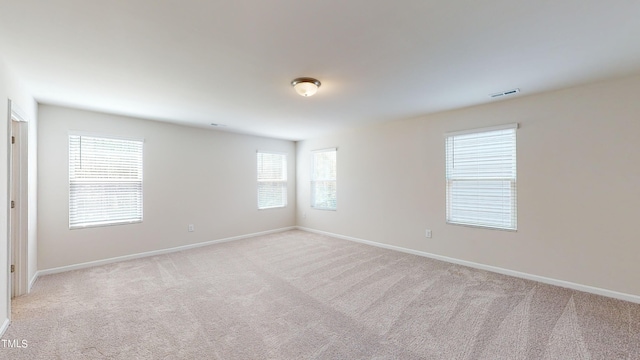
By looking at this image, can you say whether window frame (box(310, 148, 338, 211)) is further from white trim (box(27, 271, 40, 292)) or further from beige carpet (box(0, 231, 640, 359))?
white trim (box(27, 271, 40, 292))

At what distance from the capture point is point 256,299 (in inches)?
114

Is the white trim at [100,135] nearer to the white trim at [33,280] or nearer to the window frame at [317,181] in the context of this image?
the white trim at [33,280]

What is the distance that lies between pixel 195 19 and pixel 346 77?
1504mm

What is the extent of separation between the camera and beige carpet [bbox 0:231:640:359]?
2.04 m

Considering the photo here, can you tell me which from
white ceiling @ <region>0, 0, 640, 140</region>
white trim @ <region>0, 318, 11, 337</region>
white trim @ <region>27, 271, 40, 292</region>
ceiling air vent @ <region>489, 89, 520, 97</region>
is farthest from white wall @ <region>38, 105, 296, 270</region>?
ceiling air vent @ <region>489, 89, 520, 97</region>

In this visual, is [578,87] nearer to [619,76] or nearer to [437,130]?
[619,76]

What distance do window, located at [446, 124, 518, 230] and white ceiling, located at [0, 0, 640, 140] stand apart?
61 centimetres

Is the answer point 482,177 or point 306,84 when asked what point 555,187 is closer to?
point 482,177

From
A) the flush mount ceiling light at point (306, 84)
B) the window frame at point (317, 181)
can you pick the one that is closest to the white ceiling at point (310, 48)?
the flush mount ceiling light at point (306, 84)

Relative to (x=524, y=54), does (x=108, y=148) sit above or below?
below

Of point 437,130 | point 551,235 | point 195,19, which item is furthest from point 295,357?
point 437,130

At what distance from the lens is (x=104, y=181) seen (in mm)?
4145

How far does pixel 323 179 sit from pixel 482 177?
335 cm

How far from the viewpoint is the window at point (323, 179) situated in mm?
6062
